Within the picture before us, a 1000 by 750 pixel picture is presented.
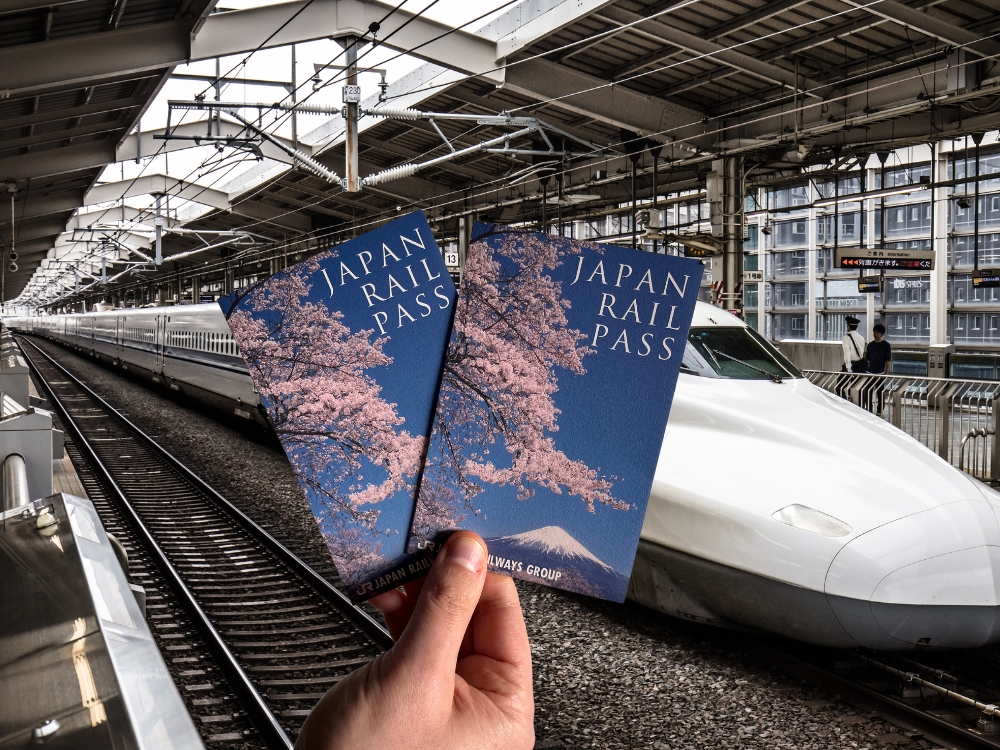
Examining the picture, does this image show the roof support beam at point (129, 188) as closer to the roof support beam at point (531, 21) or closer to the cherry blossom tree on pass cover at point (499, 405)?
the roof support beam at point (531, 21)

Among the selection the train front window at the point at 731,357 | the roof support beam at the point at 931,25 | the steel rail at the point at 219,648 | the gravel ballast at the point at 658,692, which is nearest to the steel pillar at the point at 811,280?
the roof support beam at the point at 931,25

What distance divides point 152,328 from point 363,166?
7052 mm

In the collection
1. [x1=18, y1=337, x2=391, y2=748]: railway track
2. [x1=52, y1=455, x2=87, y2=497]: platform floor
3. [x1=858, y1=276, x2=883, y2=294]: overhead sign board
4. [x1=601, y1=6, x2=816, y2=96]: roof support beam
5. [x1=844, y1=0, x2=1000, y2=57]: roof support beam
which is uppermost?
[x1=601, y1=6, x2=816, y2=96]: roof support beam

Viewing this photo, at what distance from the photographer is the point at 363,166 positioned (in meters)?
23.8

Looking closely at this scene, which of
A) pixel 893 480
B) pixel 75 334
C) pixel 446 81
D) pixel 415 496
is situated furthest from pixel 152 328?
pixel 75 334

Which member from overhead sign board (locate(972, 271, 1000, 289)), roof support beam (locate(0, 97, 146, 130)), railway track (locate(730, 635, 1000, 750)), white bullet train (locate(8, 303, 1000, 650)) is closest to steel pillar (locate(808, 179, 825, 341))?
overhead sign board (locate(972, 271, 1000, 289))

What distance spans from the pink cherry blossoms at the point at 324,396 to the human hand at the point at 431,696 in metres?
0.16

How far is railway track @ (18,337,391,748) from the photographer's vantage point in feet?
16.9

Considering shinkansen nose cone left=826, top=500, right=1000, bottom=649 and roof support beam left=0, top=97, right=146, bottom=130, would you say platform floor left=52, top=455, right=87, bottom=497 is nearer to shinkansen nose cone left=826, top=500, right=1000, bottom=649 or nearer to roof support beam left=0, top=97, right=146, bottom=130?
roof support beam left=0, top=97, right=146, bottom=130

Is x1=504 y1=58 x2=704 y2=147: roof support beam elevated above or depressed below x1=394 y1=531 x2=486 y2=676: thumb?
above

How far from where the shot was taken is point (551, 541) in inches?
51.1

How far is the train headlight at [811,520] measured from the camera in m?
4.46

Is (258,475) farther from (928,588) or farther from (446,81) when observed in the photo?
(928,588)

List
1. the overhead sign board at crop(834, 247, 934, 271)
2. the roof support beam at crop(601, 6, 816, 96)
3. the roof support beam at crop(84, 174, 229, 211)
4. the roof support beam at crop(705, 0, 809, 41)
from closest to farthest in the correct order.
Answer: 1. the roof support beam at crop(705, 0, 809, 41)
2. the roof support beam at crop(601, 6, 816, 96)
3. the overhead sign board at crop(834, 247, 934, 271)
4. the roof support beam at crop(84, 174, 229, 211)
